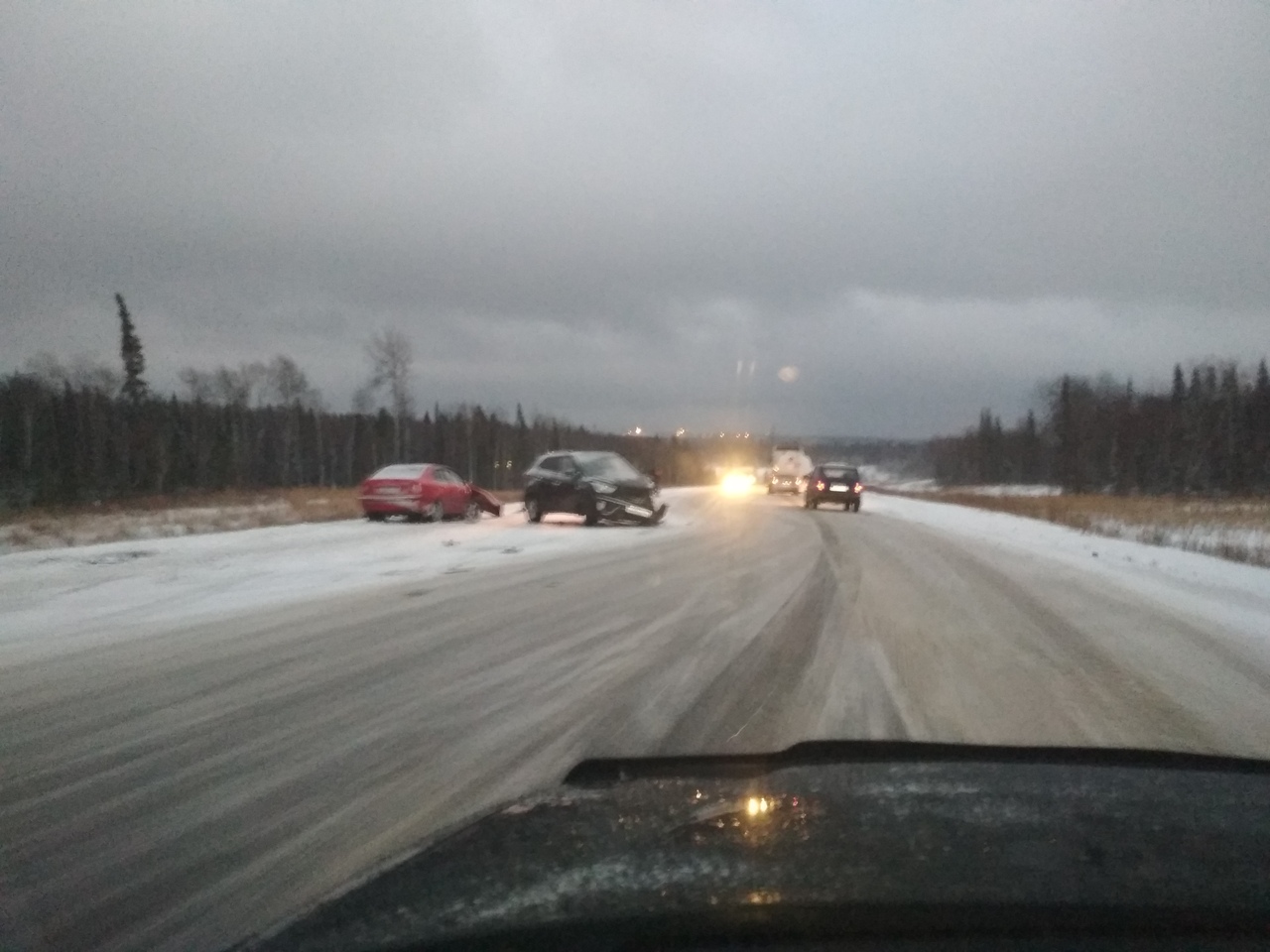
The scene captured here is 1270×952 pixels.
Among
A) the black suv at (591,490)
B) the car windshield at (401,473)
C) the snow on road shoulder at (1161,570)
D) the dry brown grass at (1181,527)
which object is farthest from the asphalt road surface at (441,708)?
the car windshield at (401,473)

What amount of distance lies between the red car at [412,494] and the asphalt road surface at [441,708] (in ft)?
42.9

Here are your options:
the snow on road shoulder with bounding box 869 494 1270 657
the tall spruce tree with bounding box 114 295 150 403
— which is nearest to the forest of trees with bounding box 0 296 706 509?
the tall spruce tree with bounding box 114 295 150 403

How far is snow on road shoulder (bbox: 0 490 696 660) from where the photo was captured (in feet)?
35.4

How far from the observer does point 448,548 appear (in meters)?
19.1

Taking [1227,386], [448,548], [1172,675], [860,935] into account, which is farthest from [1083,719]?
[1227,386]

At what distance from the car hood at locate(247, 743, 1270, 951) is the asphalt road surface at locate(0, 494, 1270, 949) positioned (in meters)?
0.71

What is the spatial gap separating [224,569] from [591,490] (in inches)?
434

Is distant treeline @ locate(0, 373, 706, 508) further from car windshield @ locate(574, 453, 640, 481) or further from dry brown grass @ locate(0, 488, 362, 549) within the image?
car windshield @ locate(574, 453, 640, 481)

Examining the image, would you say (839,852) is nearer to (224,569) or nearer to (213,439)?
(224,569)

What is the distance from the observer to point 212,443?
3095 inches

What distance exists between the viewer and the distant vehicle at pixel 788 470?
55.4 meters

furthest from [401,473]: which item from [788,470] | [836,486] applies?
[788,470]

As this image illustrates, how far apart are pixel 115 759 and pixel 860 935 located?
195 inches

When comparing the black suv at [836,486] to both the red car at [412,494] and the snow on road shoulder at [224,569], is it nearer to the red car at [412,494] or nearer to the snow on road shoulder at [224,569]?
the snow on road shoulder at [224,569]
